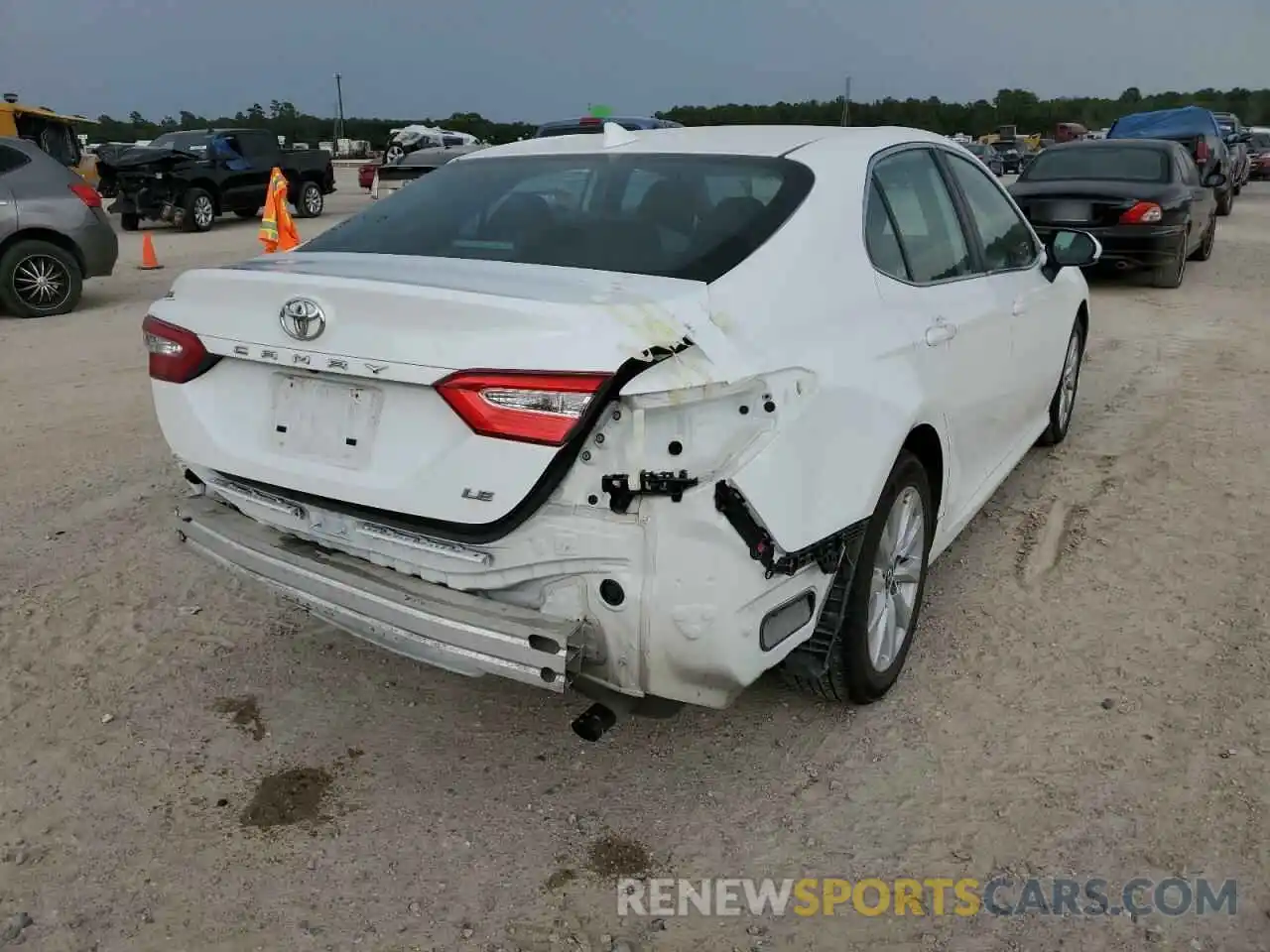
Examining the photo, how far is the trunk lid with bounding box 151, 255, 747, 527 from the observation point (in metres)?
2.35

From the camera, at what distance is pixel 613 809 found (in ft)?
9.48

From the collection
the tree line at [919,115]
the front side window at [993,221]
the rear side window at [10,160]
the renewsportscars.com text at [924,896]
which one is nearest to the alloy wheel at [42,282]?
the rear side window at [10,160]

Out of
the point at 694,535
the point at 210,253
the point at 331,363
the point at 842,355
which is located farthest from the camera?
the point at 210,253

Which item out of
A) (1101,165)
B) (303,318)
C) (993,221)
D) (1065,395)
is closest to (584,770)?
(303,318)

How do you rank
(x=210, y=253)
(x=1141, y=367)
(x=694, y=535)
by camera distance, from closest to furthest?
(x=694, y=535) → (x=1141, y=367) → (x=210, y=253)

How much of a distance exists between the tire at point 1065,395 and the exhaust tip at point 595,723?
365 cm

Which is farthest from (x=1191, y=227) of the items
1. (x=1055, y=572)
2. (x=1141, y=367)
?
(x=1055, y=572)

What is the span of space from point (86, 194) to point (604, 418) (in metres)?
Result: 10.1

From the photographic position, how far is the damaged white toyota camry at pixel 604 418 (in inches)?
92.7

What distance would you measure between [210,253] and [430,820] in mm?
14050

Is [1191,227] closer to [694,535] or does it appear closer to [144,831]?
[694,535]

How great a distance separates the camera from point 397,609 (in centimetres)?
258

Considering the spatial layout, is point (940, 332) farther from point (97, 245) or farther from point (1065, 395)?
point (97, 245)

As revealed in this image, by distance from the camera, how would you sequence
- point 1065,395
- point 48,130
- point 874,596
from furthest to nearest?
point 48,130 → point 1065,395 → point 874,596
